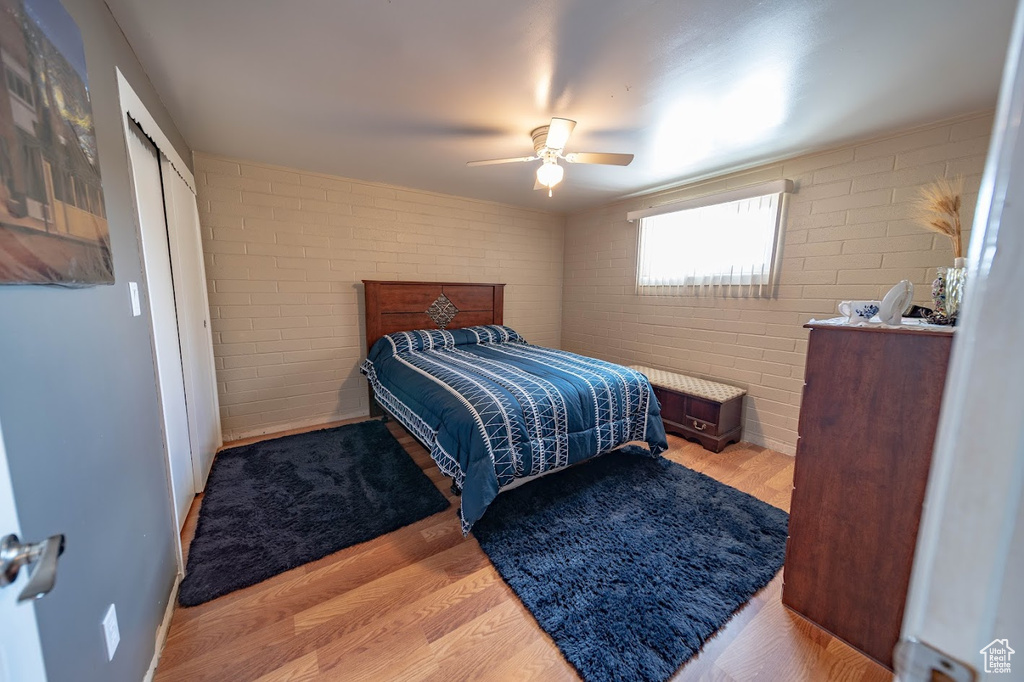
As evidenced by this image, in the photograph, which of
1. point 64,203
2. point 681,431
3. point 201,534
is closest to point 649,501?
point 681,431

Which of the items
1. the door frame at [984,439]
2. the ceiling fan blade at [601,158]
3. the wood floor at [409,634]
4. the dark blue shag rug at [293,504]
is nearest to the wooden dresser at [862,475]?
the wood floor at [409,634]

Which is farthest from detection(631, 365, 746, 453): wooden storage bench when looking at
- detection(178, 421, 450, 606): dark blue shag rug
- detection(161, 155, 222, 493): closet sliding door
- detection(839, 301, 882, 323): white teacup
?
detection(161, 155, 222, 493): closet sliding door

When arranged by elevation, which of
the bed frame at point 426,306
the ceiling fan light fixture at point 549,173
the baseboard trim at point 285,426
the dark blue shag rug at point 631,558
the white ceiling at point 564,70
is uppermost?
the white ceiling at point 564,70

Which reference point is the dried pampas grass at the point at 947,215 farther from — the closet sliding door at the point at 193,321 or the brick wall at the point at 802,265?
the closet sliding door at the point at 193,321

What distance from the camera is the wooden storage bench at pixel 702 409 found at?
2.88 m

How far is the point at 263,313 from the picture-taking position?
3.07m

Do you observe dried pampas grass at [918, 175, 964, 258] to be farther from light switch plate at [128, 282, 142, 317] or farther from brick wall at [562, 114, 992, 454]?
light switch plate at [128, 282, 142, 317]

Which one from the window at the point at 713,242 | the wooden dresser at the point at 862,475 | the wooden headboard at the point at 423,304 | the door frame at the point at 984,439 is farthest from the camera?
the wooden headboard at the point at 423,304

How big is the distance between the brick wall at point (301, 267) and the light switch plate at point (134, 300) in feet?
5.63

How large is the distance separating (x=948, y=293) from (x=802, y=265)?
61.5 inches

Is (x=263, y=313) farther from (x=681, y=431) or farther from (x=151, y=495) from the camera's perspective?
(x=681, y=431)

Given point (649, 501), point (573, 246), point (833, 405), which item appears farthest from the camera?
point (573, 246)

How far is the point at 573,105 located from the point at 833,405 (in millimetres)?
1829

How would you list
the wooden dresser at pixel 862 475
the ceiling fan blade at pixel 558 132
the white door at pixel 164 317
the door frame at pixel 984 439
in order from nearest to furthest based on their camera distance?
the door frame at pixel 984 439 → the wooden dresser at pixel 862 475 → the white door at pixel 164 317 → the ceiling fan blade at pixel 558 132
